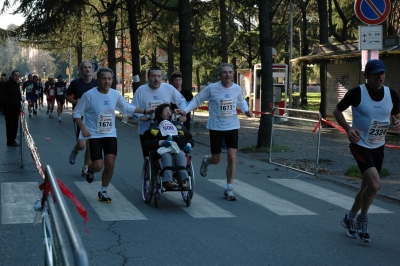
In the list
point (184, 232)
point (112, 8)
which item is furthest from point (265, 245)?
point (112, 8)

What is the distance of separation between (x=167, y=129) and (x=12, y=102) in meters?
9.24

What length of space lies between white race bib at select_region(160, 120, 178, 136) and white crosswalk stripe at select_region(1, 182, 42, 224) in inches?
77.0

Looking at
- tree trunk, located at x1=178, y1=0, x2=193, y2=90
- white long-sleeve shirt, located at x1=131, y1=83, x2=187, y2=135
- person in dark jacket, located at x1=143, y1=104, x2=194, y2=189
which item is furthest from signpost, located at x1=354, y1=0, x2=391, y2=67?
tree trunk, located at x1=178, y1=0, x2=193, y2=90

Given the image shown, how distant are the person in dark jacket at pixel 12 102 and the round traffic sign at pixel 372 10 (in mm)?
9369

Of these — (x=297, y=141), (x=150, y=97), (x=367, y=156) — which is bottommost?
(x=297, y=141)

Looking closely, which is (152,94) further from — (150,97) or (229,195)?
(229,195)

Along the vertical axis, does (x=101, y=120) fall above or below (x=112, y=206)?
above

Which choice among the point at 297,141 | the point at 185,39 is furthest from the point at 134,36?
the point at 297,141

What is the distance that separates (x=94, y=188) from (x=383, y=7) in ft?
17.8

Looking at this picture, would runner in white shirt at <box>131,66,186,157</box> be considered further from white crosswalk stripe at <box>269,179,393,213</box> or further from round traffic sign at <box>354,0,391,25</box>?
round traffic sign at <box>354,0,391,25</box>

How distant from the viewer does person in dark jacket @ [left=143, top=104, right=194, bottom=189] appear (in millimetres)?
9148

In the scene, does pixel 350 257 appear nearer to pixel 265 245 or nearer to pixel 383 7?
pixel 265 245

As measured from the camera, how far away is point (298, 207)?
963cm

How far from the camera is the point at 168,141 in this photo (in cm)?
923
